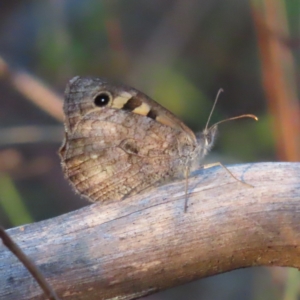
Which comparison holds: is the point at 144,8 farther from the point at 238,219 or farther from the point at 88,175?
the point at 238,219

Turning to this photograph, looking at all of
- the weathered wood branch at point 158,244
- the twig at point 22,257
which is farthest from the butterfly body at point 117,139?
the twig at point 22,257

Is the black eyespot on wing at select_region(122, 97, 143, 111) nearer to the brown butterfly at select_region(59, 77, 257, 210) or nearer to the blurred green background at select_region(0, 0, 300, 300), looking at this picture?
the brown butterfly at select_region(59, 77, 257, 210)

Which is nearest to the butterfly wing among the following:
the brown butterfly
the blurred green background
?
the brown butterfly

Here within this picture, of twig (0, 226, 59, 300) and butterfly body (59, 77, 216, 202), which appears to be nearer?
twig (0, 226, 59, 300)

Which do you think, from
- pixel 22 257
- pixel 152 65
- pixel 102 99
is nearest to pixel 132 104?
pixel 102 99

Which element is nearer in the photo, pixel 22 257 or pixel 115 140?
pixel 22 257

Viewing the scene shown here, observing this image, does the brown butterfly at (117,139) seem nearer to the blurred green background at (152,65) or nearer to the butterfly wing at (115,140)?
the butterfly wing at (115,140)

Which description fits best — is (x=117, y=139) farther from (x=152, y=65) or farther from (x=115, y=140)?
(x=152, y=65)
